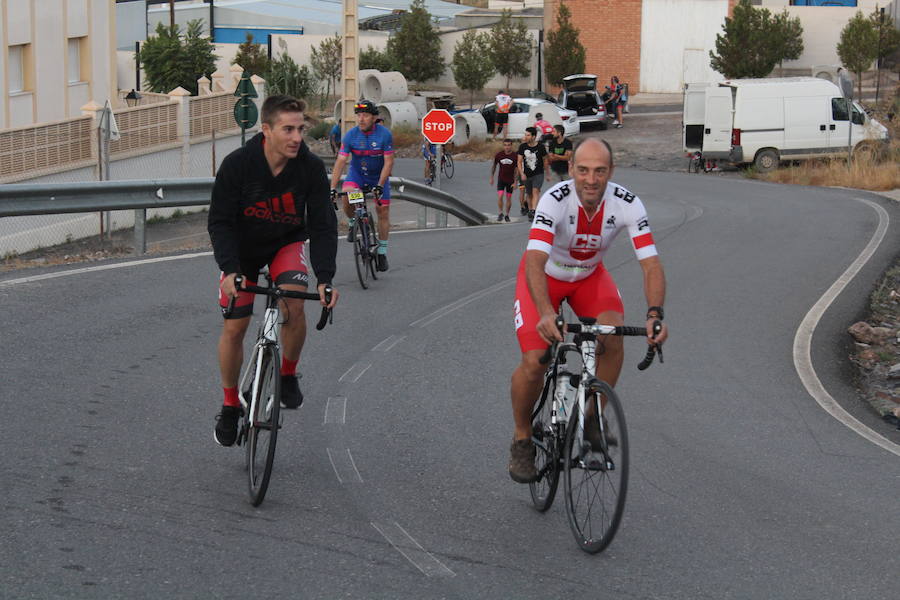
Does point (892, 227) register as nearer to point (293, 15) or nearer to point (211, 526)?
point (211, 526)

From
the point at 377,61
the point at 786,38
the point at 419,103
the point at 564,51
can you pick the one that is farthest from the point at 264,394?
the point at 377,61

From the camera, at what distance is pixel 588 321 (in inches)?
224

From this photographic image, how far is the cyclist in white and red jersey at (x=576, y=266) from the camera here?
568cm

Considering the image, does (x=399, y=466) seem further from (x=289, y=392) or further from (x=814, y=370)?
(x=814, y=370)

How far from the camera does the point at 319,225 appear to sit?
643cm

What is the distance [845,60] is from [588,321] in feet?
179

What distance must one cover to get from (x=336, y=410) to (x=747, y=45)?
50273 millimetres

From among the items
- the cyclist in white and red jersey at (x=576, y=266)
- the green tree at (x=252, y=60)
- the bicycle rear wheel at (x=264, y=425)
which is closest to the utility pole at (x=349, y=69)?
the bicycle rear wheel at (x=264, y=425)

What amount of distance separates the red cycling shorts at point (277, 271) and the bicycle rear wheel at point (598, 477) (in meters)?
1.66

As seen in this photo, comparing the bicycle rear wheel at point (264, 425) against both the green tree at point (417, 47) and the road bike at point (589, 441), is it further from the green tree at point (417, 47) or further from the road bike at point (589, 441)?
the green tree at point (417, 47)

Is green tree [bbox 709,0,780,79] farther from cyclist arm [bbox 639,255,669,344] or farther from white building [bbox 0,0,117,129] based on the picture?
cyclist arm [bbox 639,255,669,344]

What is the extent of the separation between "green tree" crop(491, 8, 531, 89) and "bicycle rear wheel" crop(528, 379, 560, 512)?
191 ft

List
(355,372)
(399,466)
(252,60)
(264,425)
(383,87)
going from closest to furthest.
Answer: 1. (264,425)
2. (399,466)
3. (355,372)
4. (383,87)
5. (252,60)

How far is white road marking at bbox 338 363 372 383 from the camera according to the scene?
8984mm
